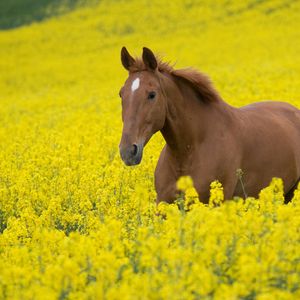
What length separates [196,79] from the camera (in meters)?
7.15

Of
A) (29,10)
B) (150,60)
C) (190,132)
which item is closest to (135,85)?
(150,60)

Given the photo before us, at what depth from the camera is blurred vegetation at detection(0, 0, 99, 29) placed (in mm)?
50344

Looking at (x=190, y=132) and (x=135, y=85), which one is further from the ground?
(x=135, y=85)

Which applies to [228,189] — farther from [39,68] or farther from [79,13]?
[79,13]

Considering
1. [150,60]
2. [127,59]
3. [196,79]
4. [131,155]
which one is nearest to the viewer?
[131,155]

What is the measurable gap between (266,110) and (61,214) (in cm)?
276

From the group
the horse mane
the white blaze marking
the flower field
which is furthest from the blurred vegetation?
the white blaze marking

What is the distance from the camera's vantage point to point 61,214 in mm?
7332

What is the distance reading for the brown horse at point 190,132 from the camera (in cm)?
655

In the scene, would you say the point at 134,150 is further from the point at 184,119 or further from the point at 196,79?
the point at 196,79

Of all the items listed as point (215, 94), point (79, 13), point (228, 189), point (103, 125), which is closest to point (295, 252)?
point (228, 189)

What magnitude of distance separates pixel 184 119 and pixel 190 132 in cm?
14

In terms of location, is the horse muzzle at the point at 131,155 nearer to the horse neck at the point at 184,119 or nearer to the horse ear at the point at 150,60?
the horse neck at the point at 184,119

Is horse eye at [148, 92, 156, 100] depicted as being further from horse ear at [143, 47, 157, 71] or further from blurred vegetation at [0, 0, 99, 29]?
blurred vegetation at [0, 0, 99, 29]
